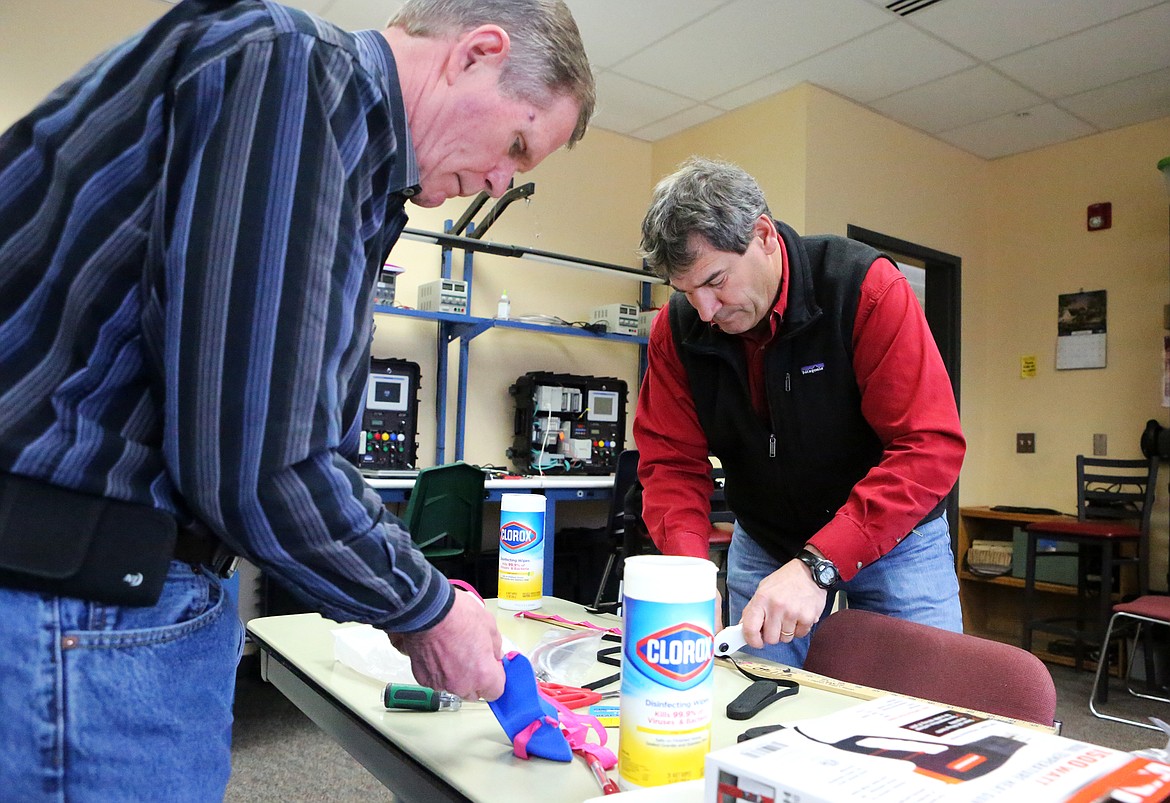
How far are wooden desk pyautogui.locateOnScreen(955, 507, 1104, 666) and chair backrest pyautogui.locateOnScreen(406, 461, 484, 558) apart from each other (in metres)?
2.78

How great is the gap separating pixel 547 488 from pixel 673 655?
9.66 ft

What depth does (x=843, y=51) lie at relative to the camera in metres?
3.69

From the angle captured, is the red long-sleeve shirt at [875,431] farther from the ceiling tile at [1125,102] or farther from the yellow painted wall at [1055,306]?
the ceiling tile at [1125,102]

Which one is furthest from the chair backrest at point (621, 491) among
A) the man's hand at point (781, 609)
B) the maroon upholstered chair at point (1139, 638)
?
the man's hand at point (781, 609)

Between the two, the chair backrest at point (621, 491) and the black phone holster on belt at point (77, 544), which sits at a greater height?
the black phone holster on belt at point (77, 544)

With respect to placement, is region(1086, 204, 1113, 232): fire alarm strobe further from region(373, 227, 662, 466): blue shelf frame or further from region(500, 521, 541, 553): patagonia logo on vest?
region(500, 521, 541, 553): patagonia logo on vest

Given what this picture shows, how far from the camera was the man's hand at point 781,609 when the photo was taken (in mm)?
1046

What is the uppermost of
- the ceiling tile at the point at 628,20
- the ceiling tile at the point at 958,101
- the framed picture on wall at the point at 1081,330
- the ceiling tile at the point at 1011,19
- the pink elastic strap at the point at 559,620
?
the ceiling tile at the point at 628,20

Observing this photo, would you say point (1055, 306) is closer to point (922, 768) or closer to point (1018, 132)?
point (1018, 132)

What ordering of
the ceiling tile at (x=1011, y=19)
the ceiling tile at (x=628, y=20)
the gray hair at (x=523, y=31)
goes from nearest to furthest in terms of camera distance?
the gray hair at (x=523, y=31), the ceiling tile at (x=1011, y=19), the ceiling tile at (x=628, y=20)

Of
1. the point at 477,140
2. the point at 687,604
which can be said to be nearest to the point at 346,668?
the point at 687,604

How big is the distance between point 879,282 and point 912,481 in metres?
0.38

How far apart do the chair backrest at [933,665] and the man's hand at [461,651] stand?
2.09ft

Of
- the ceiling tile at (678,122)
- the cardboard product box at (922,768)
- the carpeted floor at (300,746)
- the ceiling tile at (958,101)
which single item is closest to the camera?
the cardboard product box at (922,768)
